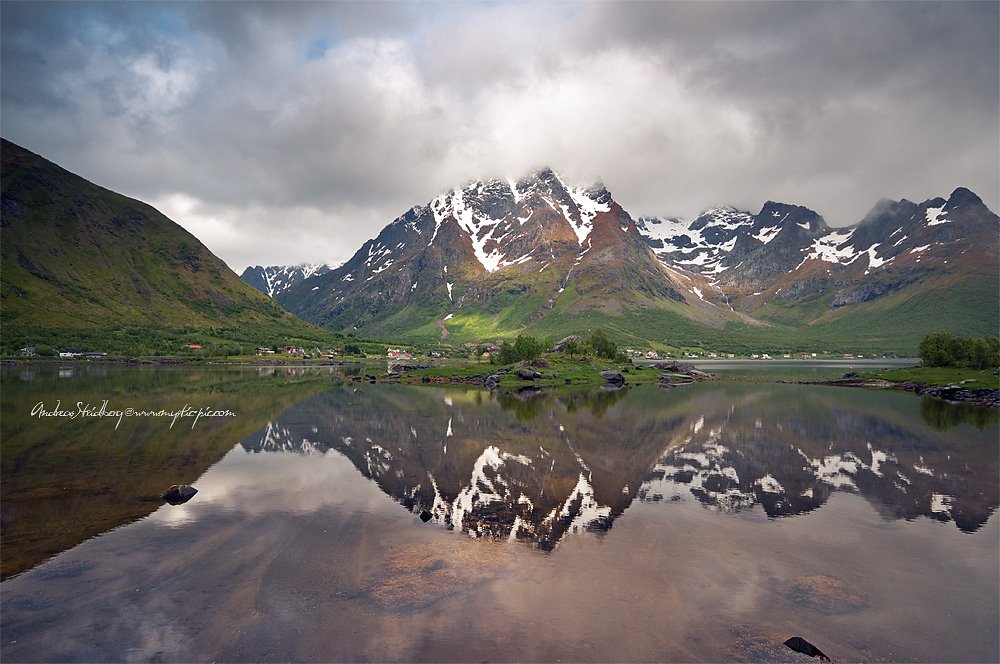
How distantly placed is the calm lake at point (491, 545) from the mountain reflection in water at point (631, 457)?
328mm

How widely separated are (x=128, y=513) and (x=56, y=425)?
Result: 3460 cm

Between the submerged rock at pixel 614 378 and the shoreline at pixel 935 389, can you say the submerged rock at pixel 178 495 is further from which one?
the shoreline at pixel 935 389

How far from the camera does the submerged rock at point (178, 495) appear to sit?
30411 mm

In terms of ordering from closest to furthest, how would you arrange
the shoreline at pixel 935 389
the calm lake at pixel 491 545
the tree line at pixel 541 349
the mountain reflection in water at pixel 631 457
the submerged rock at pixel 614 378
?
the calm lake at pixel 491 545 < the mountain reflection in water at pixel 631 457 < the shoreline at pixel 935 389 < the submerged rock at pixel 614 378 < the tree line at pixel 541 349

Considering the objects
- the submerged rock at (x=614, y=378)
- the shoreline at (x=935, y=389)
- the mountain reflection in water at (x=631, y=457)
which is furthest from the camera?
the submerged rock at (x=614, y=378)

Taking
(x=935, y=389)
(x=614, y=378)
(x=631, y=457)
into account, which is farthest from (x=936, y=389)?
(x=631, y=457)

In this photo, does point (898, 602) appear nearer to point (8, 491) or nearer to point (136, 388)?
point (8, 491)


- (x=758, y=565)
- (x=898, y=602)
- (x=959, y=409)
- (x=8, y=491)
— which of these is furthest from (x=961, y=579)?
(x=959, y=409)

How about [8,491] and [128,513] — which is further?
[8,491]

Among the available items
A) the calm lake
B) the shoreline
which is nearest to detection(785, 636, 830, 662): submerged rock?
the calm lake

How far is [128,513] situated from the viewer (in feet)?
91.9

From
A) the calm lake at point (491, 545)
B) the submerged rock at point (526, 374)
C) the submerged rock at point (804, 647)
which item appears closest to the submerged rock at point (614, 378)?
the submerged rock at point (526, 374)

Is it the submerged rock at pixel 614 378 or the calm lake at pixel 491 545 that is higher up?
the submerged rock at pixel 614 378

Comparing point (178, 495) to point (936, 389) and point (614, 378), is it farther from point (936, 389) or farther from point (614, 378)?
point (936, 389)
